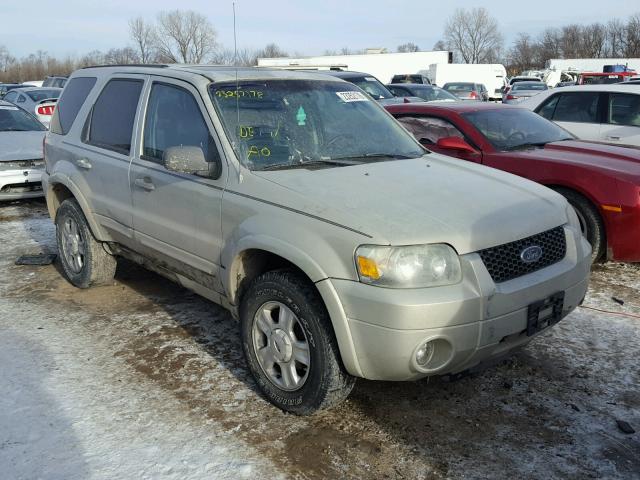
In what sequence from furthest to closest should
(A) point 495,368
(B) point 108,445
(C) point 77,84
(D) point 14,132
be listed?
(D) point 14,132, (C) point 77,84, (A) point 495,368, (B) point 108,445

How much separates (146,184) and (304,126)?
1132 mm

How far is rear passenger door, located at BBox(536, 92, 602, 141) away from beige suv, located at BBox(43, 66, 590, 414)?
4800mm

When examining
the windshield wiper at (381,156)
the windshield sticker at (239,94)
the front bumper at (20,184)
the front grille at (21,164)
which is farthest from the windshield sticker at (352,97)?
the front grille at (21,164)

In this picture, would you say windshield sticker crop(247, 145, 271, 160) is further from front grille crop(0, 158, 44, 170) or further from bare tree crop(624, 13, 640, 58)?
bare tree crop(624, 13, 640, 58)

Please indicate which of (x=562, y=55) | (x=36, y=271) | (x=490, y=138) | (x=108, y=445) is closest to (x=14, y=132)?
(x=36, y=271)

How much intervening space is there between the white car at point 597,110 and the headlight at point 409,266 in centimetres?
589

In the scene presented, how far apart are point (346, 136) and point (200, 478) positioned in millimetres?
2299

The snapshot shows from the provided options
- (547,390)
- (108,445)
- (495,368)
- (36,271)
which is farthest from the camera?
(36,271)

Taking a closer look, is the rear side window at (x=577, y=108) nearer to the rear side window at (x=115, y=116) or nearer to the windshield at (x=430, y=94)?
the rear side window at (x=115, y=116)

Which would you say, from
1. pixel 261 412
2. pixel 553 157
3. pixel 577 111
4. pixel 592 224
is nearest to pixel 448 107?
pixel 553 157

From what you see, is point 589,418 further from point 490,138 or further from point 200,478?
point 490,138

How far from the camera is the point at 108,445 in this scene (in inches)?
125

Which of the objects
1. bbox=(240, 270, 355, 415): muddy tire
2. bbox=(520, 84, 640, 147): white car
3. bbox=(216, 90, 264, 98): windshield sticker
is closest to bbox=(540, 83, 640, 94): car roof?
bbox=(520, 84, 640, 147): white car

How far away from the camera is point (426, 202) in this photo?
10.6ft
